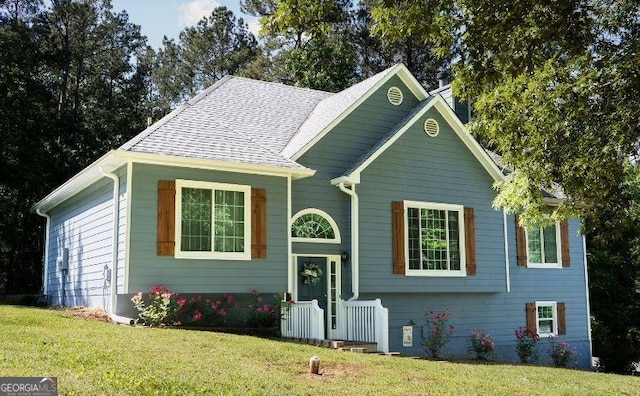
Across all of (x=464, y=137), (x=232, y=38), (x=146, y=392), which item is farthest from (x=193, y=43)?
(x=146, y=392)

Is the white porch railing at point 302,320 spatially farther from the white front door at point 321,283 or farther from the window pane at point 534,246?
the window pane at point 534,246

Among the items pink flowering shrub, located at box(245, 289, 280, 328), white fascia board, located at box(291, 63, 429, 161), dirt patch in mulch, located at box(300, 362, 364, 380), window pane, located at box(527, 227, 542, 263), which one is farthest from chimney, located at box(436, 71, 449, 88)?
dirt patch in mulch, located at box(300, 362, 364, 380)

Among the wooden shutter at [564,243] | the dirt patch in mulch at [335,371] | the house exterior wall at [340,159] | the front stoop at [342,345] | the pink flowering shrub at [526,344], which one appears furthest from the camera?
the wooden shutter at [564,243]

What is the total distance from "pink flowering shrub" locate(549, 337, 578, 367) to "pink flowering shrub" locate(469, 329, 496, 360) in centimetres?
261

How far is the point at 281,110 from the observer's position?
1752 cm

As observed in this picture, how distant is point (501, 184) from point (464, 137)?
2886 mm

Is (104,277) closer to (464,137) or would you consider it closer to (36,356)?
(36,356)

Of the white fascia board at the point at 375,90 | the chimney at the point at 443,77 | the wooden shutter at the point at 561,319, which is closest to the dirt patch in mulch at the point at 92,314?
the white fascia board at the point at 375,90

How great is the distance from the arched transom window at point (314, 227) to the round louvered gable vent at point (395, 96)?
144 inches

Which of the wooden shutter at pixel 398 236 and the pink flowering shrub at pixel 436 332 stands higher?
the wooden shutter at pixel 398 236

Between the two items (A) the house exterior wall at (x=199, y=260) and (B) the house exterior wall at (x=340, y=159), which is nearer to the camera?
(A) the house exterior wall at (x=199, y=260)

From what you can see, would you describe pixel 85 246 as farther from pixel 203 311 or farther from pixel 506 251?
pixel 506 251

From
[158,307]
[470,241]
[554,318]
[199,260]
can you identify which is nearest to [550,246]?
[554,318]

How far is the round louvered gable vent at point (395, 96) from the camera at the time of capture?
1664 centimetres
